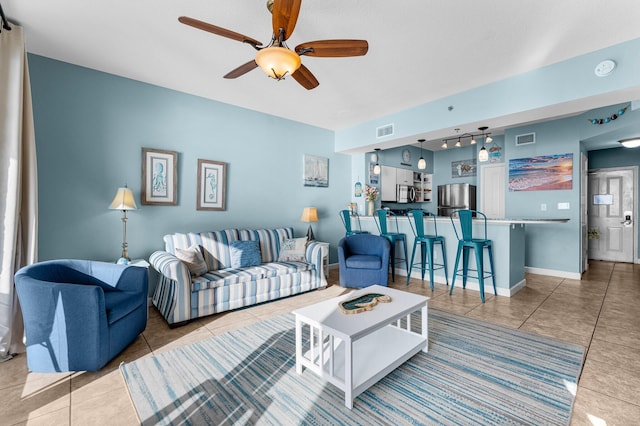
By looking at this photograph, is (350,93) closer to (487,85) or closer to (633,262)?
(487,85)

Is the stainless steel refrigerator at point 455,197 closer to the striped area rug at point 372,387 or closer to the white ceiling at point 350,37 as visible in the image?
the white ceiling at point 350,37

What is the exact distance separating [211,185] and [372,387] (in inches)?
128

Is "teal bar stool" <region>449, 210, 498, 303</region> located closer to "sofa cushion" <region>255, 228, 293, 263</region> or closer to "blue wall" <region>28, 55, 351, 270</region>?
"sofa cushion" <region>255, 228, 293, 263</region>

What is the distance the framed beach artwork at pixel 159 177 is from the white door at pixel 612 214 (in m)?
8.37

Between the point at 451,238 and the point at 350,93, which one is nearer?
the point at 350,93

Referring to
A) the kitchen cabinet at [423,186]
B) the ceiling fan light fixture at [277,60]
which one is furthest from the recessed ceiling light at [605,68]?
the kitchen cabinet at [423,186]

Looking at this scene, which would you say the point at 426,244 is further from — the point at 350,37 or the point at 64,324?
the point at 64,324

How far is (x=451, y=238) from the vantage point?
14.8 feet

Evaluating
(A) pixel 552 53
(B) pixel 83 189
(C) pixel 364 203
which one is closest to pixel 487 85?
(A) pixel 552 53

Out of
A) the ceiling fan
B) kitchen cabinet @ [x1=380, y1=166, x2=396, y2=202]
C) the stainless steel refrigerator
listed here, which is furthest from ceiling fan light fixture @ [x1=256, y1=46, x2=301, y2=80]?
Result: the stainless steel refrigerator

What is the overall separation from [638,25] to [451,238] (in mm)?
2908

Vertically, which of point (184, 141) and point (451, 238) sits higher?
point (184, 141)

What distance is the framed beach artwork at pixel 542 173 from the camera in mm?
4949

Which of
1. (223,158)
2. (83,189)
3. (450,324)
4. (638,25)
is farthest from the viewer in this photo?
(223,158)
